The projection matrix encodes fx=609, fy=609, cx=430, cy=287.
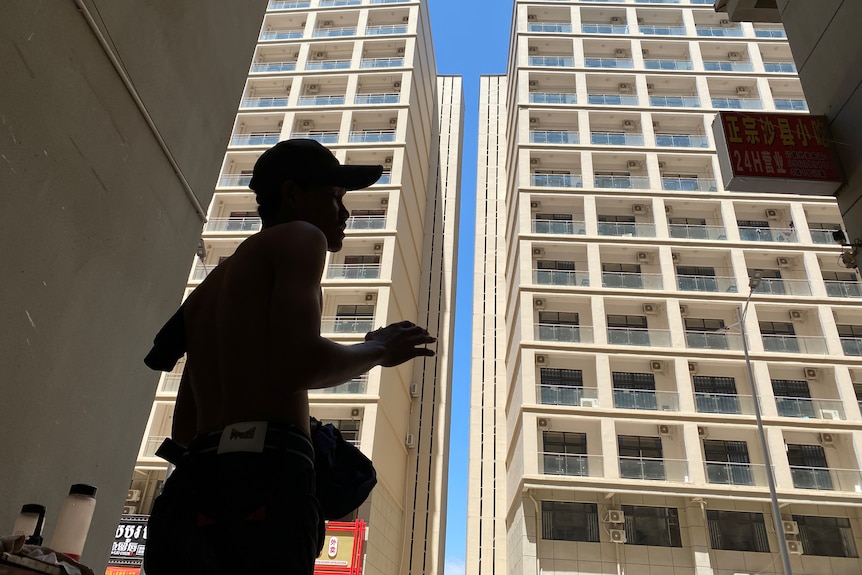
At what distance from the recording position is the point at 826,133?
707 centimetres

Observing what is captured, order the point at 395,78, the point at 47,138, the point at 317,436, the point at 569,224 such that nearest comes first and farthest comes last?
1. the point at 317,436
2. the point at 47,138
3. the point at 569,224
4. the point at 395,78

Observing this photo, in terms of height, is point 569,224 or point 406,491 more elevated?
point 569,224

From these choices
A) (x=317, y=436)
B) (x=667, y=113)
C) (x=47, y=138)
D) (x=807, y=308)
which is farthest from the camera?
(x=667, y=113)

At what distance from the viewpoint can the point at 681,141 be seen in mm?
29688

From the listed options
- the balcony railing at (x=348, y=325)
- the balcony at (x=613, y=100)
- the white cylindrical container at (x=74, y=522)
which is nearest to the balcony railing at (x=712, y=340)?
the balcony railing at (x=348, y=325)

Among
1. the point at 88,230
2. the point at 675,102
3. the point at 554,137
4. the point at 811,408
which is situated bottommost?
the point at 88,230

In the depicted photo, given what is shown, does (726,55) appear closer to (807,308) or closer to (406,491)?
(807,308)

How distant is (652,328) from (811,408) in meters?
6.25

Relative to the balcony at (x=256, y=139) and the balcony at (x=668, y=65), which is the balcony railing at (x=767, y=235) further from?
the balcony at (x=256, y=139)

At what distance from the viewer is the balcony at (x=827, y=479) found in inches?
805

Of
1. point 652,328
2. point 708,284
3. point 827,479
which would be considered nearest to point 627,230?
point 708,284

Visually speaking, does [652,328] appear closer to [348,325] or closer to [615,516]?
[615,516]

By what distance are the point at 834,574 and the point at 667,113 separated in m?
21.0

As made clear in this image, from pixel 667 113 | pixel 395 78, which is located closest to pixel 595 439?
pixel 667 113
